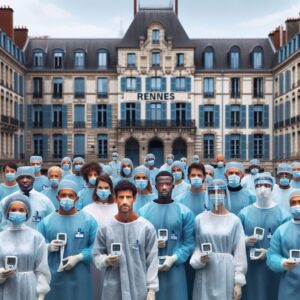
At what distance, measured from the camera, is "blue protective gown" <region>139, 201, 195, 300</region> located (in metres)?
7.05

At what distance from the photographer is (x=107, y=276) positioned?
6.25 meters

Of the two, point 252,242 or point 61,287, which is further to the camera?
point 252,242

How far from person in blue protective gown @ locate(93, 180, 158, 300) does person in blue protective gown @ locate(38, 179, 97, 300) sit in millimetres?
817

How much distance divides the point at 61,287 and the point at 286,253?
2.74m

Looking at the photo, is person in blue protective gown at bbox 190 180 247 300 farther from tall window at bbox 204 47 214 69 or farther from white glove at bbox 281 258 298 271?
tall window at bbox 204 47 214 69

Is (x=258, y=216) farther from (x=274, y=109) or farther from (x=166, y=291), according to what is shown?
(x=274, y=109)

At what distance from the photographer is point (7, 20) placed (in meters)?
42.5

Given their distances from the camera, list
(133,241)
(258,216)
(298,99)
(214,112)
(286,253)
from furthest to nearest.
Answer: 1. (214,112)
2. (298,99)
3. (258,216)
4. (286,253)
5. (133,241)

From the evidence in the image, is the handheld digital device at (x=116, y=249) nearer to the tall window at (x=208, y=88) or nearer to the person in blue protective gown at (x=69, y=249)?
the person in blue protective gown at (x=69, y=249)

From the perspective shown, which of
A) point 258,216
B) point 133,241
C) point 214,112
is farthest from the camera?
point 214,112

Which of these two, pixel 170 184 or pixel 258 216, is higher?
Answer: pixel 170 184

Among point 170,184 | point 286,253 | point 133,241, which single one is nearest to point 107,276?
point 133,241

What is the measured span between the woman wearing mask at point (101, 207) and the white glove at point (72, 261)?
1105mm

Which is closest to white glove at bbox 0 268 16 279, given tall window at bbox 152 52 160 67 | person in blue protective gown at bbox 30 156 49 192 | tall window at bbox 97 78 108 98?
person in blue protective gown at bbox 30 156 49 192
